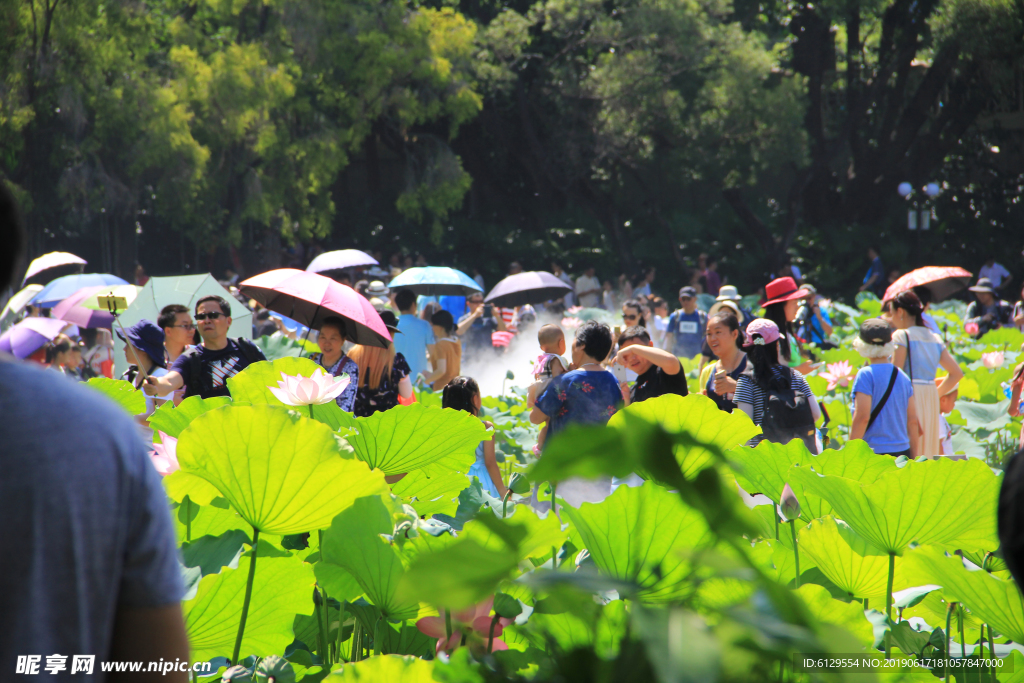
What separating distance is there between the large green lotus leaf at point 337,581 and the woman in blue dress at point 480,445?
1.75 metres

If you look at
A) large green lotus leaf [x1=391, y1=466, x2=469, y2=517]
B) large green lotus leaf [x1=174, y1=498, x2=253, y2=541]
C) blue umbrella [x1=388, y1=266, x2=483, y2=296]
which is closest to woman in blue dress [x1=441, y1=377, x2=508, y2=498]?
large green lotus leaf [x1=391, y1=466, x2=469, y2=517]

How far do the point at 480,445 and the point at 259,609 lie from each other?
1.81m

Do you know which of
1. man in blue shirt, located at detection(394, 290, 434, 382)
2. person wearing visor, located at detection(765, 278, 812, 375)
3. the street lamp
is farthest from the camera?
the street lamp

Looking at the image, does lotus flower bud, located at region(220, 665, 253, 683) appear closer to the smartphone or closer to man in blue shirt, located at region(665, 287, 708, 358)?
the smartphone

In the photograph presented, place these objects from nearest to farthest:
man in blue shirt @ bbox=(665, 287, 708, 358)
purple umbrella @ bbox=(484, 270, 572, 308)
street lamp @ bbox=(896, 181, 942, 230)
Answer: man in blue shirt @ bbox=(665, 287, 708, 358) → purple umbrella @ bbox=(484, 270, 572, 308) → street lamp @ bbox=(896, 181, 942, 230)

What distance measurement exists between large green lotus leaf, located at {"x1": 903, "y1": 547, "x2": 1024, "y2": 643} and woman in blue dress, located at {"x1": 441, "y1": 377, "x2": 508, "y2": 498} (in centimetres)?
190

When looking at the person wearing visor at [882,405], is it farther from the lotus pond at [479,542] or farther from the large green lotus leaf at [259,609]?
the large green lotus leaf at [259,609]

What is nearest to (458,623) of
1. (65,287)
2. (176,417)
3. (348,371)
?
(176,417)

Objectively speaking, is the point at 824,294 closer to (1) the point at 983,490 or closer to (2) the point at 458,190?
(2) the point at 458,190

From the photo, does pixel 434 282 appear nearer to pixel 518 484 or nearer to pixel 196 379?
pixel 196 379

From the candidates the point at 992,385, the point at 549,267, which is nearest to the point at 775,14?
the point at 549,267

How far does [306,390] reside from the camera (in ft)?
5.60

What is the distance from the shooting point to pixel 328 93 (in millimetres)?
15781

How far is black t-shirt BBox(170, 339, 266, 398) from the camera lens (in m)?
3.37
